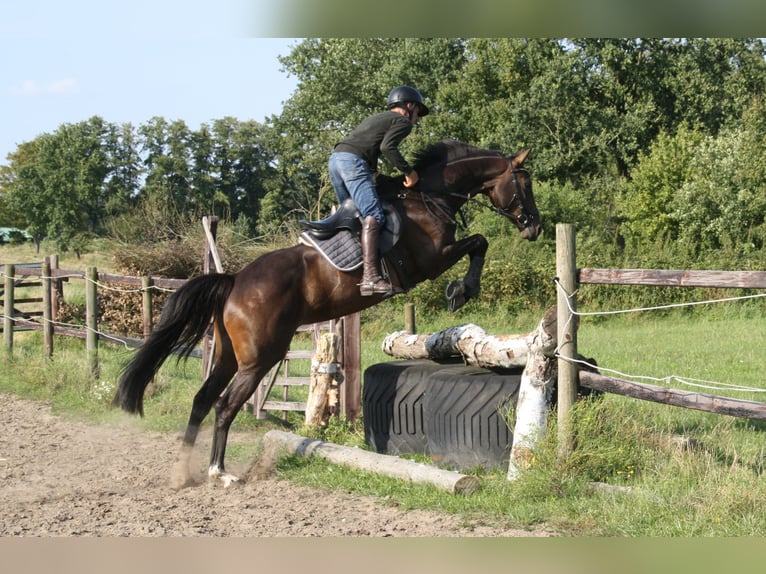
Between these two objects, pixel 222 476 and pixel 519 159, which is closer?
pixel 222 476

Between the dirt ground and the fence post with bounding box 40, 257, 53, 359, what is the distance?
5407mm

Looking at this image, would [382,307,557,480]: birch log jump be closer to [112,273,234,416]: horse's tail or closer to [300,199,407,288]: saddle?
[300,199,407,288]: saddle

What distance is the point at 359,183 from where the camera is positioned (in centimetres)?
697

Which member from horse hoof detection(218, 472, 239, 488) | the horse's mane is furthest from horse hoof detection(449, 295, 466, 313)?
horse hoof detection(218, 472, 239, 488)

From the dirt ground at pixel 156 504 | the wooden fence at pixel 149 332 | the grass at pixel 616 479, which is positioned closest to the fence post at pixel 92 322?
the wooden fence at pixel 149 332

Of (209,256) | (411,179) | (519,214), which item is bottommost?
(209,256)

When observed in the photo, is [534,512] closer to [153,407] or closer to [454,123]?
[153,407]

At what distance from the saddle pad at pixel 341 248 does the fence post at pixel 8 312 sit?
9.92m

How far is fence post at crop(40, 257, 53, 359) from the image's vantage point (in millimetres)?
13773

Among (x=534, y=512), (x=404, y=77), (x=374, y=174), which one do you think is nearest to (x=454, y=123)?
(x=404, y=77)

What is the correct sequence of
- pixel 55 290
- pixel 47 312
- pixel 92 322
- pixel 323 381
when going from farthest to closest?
1. pixel 55 290
2. pixel 47 312
3. pixel 92 322
4. pixel 323 381

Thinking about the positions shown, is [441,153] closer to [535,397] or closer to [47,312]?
[535,397]

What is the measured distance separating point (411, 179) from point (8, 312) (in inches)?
434

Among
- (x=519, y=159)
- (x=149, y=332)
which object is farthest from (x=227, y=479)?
(x=149, y=332)
